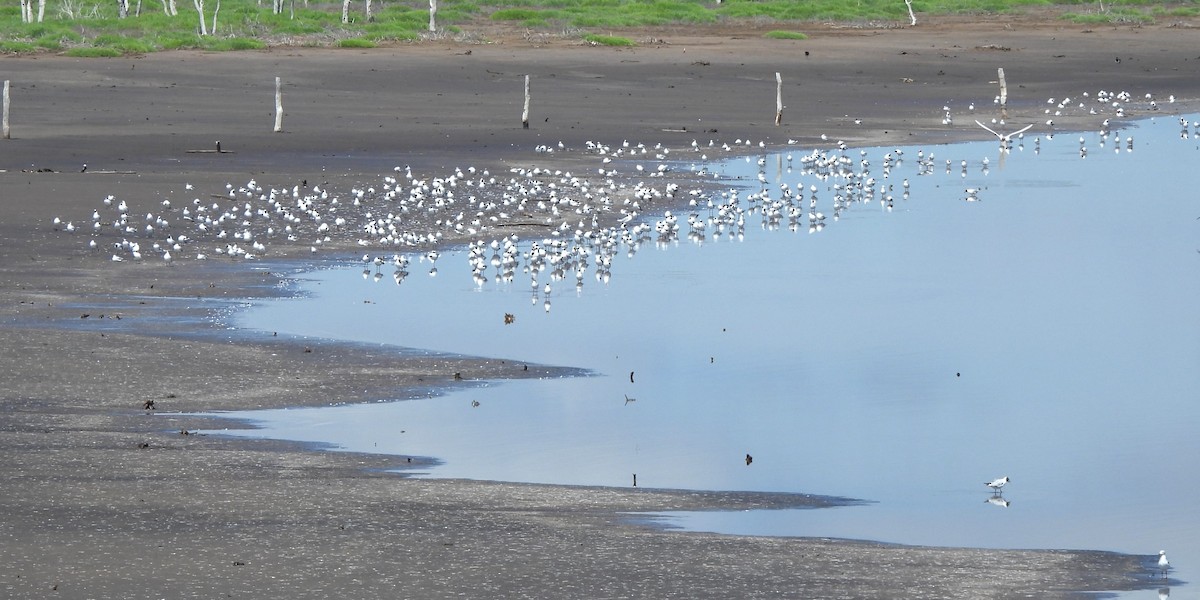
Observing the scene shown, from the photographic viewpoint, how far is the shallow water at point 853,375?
11.0m

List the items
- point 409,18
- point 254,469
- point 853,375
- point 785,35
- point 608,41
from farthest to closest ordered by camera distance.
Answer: point 409,18
point 785,35
point 608,41
point 853,375
point 254,469

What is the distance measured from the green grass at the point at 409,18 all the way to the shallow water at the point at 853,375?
31536 mm

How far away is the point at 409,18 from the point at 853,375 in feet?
179

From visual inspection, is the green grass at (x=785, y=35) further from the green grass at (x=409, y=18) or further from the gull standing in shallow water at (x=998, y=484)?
the gull standing in shallow water at (x=998, y=484)

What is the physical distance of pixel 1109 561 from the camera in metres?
9.26

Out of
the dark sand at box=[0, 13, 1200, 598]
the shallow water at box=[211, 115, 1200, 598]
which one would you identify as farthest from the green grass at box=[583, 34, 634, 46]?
the shallow water at box=[211, 115, 1200, 598]

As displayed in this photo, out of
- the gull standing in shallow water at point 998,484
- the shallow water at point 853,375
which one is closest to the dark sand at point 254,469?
the shallow water at point 853,375

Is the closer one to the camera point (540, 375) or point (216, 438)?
point (216, 438)

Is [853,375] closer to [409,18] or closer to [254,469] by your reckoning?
[254,469]

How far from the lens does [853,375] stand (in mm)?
15281

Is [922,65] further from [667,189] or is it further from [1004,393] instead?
[1004,393]

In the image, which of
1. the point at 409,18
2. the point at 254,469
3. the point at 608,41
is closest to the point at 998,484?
the point at 254,469

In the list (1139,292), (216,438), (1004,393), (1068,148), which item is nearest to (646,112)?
(1068,148)

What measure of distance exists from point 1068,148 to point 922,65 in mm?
13959
